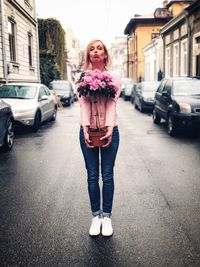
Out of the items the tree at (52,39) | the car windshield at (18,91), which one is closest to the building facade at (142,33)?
the tree at (52,39)

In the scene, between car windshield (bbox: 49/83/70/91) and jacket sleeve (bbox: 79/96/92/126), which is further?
car windshield (bbox: 49/83/70/91)

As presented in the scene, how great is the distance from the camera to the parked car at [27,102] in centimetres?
1166

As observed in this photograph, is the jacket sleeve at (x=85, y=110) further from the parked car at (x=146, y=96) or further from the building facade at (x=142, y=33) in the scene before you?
the building facade at (x=142, y=33)

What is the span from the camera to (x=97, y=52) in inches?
148

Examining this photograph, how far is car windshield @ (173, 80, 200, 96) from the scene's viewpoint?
11849mm

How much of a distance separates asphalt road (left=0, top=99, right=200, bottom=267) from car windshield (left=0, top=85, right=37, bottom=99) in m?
4.20

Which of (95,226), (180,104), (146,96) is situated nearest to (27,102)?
(180,104)

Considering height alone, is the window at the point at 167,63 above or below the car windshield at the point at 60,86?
above

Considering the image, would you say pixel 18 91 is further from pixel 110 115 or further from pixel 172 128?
pixel 110 115

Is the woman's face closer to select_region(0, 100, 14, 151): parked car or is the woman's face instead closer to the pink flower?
the pink flower

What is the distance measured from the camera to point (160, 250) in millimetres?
3461

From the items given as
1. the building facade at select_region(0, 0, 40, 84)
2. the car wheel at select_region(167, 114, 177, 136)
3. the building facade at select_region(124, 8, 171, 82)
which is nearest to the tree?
the building facade at select_region(0, 0, 40, 84)

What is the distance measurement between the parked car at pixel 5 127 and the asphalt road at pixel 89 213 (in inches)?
12.3

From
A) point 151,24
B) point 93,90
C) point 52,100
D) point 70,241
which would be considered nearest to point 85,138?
point 93,90
